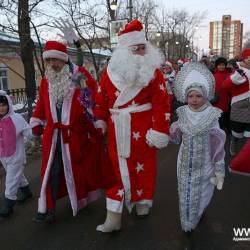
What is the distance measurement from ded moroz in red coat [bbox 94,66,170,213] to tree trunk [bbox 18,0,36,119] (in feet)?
14.2

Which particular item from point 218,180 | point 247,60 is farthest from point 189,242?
point 247,60

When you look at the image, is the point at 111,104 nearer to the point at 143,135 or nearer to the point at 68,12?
the point at 143,135

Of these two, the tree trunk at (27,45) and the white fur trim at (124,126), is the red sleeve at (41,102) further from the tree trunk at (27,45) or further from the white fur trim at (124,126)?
the tree trunk at (27,45)

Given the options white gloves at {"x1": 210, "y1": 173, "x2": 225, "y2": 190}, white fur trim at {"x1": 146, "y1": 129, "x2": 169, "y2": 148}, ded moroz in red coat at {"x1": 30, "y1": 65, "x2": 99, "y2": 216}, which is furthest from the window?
white gloves at {"x1": 210, "y1": 173, "x2": 225, "y2": 190}

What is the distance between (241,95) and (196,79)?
292 cm

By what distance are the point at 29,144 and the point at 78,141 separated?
11.8 feet

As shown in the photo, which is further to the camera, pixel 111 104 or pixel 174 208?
pixel 174 208

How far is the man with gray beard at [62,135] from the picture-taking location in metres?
3.78

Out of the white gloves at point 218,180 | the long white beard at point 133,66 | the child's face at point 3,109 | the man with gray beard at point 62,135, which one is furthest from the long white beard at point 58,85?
the white gloves at point 218,180

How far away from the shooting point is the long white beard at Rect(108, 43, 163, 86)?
344cm

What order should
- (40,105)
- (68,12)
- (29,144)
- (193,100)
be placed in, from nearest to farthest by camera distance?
(193,100) → (40,105) → (29,144) → (68,12)

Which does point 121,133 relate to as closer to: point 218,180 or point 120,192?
point 120,192

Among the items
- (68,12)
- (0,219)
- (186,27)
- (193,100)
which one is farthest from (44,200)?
(186,27)

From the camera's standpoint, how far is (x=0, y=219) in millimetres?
3973
